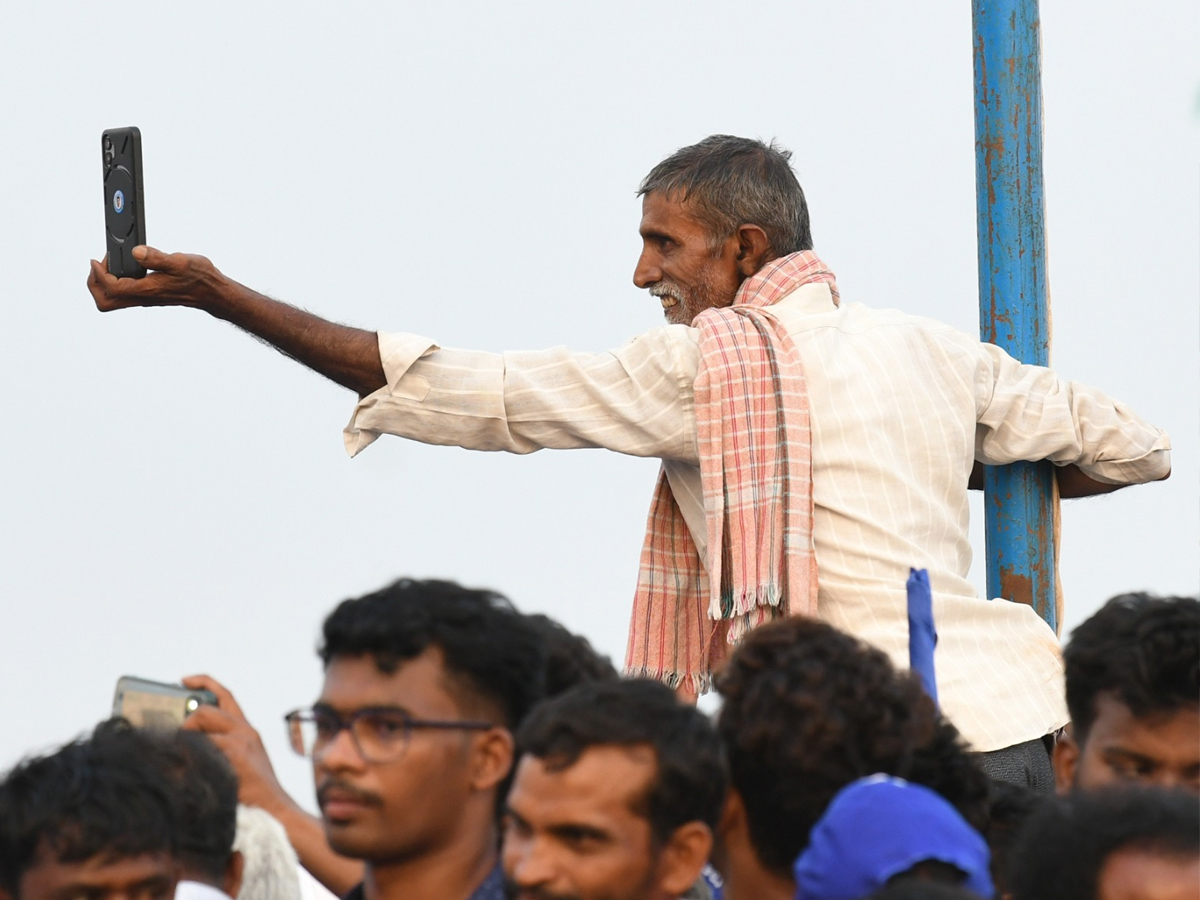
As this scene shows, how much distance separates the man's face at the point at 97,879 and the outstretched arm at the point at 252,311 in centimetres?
156

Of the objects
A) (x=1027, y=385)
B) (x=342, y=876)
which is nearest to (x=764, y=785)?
(x=342, y=876)

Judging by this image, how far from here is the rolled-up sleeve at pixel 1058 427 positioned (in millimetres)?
4801

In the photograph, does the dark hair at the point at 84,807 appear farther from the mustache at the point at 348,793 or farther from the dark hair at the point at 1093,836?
the dark hair at the point at 1093,836

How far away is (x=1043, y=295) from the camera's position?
5.10 metres

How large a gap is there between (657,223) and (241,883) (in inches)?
80.0

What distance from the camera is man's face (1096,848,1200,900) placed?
2.61m

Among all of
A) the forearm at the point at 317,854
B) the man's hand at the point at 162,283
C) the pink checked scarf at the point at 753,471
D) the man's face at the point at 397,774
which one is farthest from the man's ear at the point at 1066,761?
the man's hand at the point at 162,283

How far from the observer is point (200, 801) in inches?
127

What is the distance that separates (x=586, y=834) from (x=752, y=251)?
230cm

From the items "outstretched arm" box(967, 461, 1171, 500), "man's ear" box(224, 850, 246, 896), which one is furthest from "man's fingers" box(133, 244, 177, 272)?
"outstretched arm" box(967, 461, 1171, 500)

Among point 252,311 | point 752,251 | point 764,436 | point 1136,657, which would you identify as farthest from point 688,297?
point 1136,657

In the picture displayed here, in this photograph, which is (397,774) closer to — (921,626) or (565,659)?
(565,659)

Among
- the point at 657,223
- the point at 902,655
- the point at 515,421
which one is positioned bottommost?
the point at 902,655

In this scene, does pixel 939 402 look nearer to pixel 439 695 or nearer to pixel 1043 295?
pixel 1043 295
